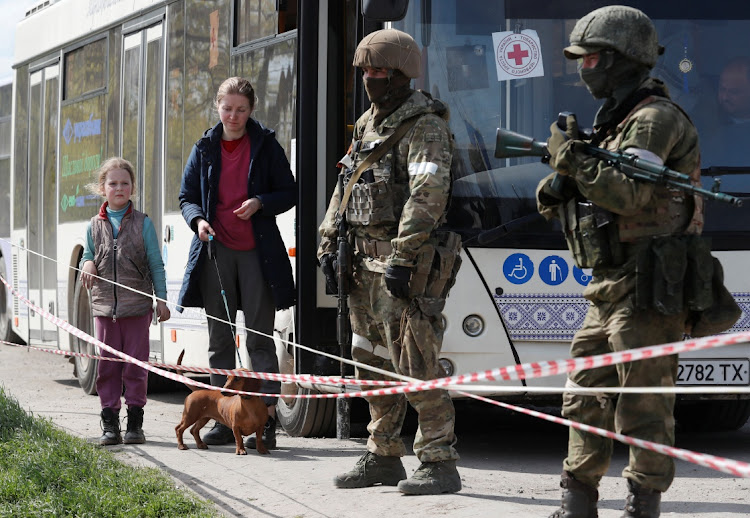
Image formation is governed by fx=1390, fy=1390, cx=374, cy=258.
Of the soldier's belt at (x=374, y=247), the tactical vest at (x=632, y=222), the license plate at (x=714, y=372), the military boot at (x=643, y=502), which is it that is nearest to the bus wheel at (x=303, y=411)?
the soldier's belt at (x=374, y=247)

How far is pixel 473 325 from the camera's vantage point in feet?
24.9

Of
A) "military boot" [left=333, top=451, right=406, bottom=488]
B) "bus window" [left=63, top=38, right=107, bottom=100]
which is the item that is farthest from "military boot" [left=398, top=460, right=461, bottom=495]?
"bus window" [left=63, top=38, right=107, bottom=100]

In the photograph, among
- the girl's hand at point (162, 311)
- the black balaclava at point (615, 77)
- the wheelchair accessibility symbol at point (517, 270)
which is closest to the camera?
the black balaclava at point (615, 77)

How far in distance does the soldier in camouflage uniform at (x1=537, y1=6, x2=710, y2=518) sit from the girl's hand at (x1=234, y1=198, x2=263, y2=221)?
286cm

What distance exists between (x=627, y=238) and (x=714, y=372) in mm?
2731

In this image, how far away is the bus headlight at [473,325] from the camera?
758 cm

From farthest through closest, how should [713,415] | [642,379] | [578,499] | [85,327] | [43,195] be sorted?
[43,195] < [85,327] < [713,415] < [578,499] < [642,379]

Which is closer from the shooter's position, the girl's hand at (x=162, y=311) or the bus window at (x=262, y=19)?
the girl's hand at (x=162, y=311)

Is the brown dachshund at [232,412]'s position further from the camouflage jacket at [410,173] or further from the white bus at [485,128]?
the camouflage jacket at [410,173]

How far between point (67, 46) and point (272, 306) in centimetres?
567

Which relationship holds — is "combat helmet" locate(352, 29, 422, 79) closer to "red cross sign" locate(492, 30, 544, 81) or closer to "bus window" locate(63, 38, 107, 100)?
"red cross sign" locate(492, 30, 544, 81)

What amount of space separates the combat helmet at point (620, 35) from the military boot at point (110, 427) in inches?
169

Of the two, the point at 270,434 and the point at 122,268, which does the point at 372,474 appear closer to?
the point at 270,434

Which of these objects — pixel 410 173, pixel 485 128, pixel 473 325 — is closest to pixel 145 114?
pixel 485 128
